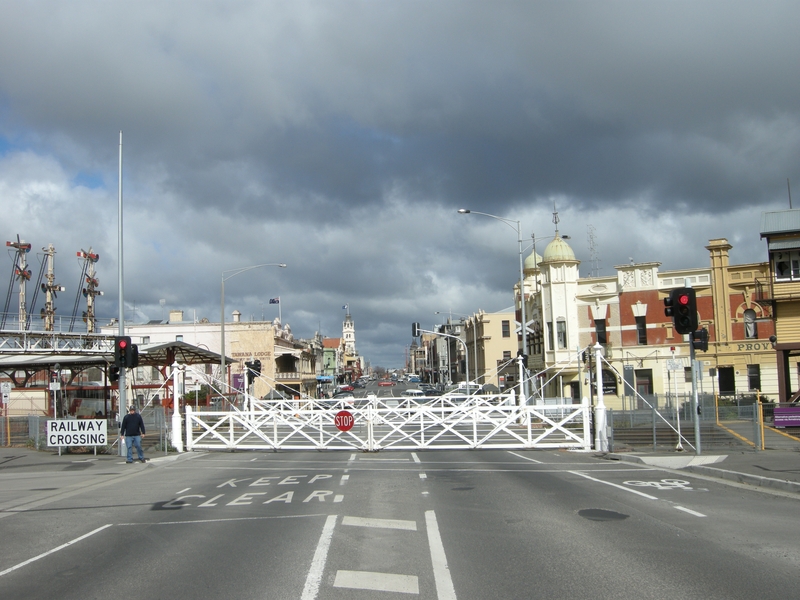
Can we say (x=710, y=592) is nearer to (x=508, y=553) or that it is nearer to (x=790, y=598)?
(x=790, y=598)

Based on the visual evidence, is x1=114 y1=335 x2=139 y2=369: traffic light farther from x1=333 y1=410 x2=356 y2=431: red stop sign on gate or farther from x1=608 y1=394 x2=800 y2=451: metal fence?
x1=608 y1=394 x2=800 y2=451: metal fence

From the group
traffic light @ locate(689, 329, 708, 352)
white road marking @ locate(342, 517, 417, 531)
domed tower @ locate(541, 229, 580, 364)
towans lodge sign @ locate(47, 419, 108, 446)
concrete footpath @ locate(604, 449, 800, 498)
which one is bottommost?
concrete footpath @ locate(604, 449, 800, 498)

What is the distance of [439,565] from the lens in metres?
8.04

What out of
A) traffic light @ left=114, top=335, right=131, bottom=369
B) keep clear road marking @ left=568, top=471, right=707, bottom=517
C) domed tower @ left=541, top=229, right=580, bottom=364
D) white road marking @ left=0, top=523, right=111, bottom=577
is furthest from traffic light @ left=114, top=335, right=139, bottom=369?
domed tower @ left=541, top=229, right=580, bottom=364

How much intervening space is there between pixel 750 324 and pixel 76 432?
36113 millimetres

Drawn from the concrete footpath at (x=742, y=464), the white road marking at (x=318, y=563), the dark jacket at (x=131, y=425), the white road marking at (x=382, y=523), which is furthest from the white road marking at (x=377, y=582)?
the dark jacket at (x=131, y=425)

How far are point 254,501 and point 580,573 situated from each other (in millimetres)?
7069

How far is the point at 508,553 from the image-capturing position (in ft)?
28.1

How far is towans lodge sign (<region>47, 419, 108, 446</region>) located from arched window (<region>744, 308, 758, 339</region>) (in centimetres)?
3522

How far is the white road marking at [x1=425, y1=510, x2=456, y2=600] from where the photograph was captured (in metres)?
6.93

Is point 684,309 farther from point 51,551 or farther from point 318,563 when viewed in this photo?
point 51,551

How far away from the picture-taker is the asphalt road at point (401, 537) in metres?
7.30

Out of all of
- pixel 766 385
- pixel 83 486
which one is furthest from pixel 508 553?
pixel 766 385

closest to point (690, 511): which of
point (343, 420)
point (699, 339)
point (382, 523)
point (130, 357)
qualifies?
point (382, 523)
